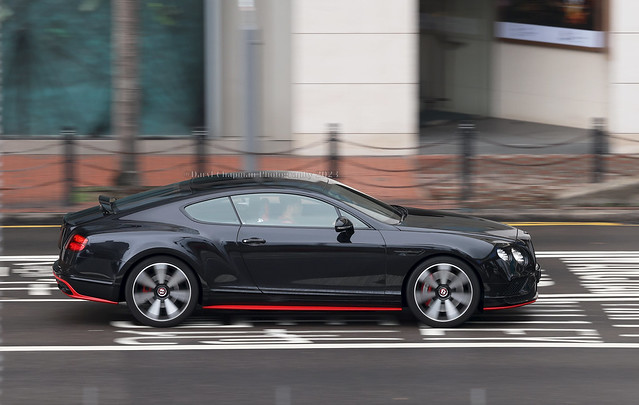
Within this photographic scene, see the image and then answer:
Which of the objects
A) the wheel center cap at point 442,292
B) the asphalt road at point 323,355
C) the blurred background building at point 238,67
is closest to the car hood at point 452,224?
the wheel center cap at point 442,292

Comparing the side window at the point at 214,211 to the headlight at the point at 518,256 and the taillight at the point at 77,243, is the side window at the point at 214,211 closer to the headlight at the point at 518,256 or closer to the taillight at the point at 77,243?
the taillight at the point at 77,243

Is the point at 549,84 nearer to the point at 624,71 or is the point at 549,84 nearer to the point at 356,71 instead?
the point at 624,71

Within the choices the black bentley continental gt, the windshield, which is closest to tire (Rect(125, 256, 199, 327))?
the black bentley continental gt

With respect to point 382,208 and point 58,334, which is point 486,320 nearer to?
point 382,208

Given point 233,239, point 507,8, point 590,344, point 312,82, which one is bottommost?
point 590,344

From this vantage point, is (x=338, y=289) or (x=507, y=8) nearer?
(x=338, y=289)

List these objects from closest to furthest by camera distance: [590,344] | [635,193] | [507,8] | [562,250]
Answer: [590,344], [562,250], [635,193], [507,8]

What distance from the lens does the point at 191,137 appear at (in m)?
21.3

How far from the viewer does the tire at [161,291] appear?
8414 millimetres

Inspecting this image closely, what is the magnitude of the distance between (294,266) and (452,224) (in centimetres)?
150

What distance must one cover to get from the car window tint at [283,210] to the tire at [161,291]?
0.73 meters

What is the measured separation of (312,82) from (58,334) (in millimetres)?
12890

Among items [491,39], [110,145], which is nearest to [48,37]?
[110,145]

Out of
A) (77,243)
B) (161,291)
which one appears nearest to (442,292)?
(161,291)
